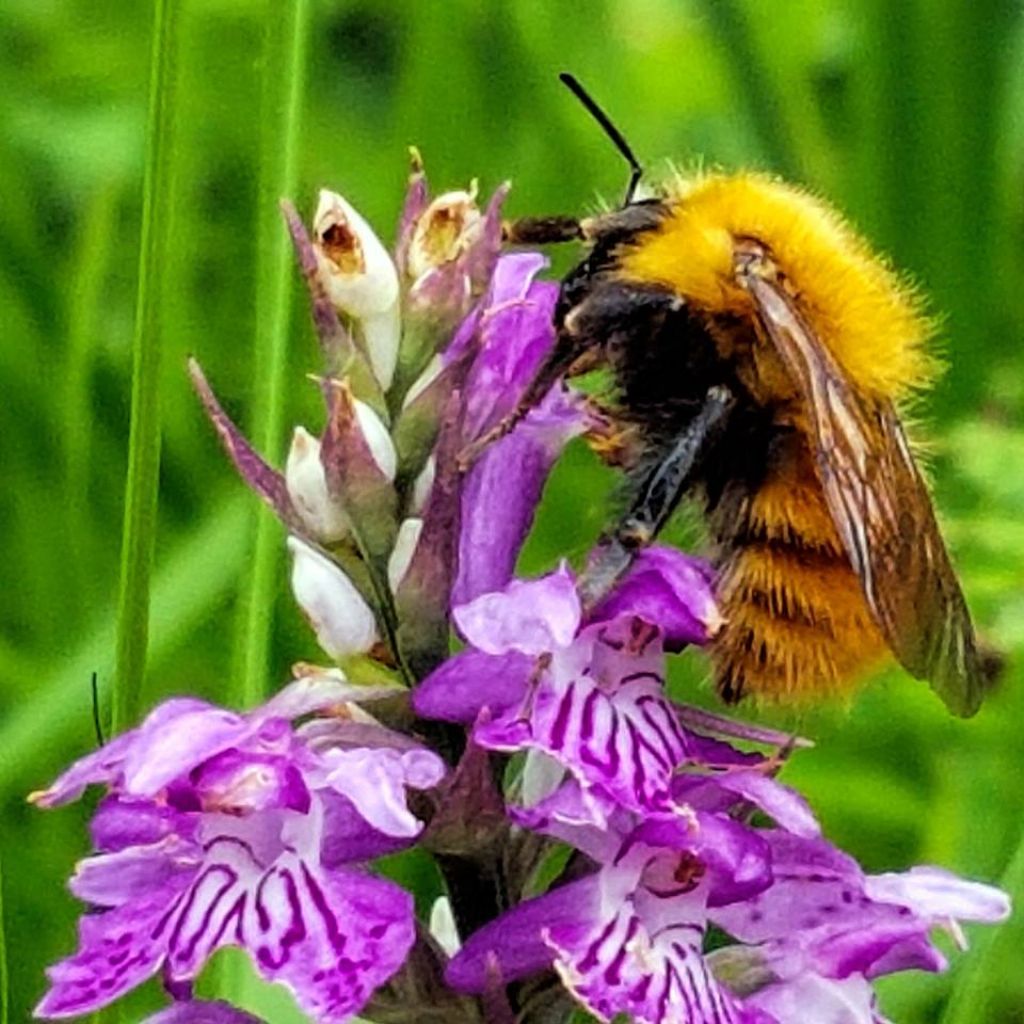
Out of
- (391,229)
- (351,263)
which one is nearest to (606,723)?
(351,263)

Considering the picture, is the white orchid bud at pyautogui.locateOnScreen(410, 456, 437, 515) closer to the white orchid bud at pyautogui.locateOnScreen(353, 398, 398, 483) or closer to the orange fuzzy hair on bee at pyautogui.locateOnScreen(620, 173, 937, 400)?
the white orchid bud at pyautogui.locateOnScreen(353, 398, 398, 483)

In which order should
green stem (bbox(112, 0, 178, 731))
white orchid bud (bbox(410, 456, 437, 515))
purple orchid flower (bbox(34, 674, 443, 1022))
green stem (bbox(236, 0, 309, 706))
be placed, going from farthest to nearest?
1. green stem (bbox(236, 0, 309, 706))
2. green stem (bbox(112, 0, 178, 731))
3. white orchid bud (bbox(410, 456, 437, 515))
4. purple orchid flower (bbox(34, 674, 443, 1022))

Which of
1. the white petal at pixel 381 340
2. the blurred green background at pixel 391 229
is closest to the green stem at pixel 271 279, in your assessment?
the blurred green background at pixel 391 229

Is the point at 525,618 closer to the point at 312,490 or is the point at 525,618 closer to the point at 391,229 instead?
the point at 312,490

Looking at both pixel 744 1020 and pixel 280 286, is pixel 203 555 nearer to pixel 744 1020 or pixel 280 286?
pixel 280 286

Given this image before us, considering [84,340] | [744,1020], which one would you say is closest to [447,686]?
[744,1020]

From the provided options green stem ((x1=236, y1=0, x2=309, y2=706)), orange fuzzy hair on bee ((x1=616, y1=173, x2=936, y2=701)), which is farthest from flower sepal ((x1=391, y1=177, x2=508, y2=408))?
green stem ((x1=236, y1=0, x2=309, y2=706))
